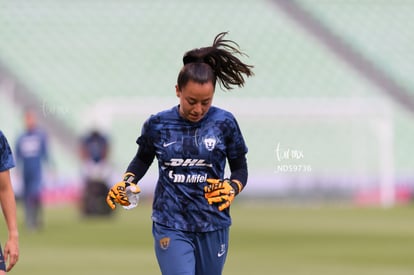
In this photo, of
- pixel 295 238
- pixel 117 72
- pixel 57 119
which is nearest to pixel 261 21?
pixel 117 72

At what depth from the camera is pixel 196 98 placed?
6254mm

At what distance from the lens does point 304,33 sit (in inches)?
1225

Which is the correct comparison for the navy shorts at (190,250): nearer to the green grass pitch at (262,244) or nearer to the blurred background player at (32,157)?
the green grass pitch at (262,244)

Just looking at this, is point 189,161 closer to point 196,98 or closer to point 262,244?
point 196,98

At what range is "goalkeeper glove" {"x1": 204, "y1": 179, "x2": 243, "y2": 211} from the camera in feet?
20.5

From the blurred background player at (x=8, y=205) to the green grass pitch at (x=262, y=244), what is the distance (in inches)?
224

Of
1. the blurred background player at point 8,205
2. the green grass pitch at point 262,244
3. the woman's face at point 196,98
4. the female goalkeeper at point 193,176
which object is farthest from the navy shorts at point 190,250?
the green grass pitch at point 262,244

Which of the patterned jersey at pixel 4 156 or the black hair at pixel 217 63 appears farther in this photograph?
the black hair at pixel 217 63

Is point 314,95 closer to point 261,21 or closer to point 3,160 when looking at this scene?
point 261,21

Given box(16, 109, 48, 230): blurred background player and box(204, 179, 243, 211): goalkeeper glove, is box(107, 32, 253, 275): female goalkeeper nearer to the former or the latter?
box(204, 179, 243, 211): goalkeeper glove

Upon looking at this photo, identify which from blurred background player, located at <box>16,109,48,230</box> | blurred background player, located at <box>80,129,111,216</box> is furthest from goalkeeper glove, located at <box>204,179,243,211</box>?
blurred background player, located at <box>80,129,111,216</box>

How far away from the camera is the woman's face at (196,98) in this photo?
624cm

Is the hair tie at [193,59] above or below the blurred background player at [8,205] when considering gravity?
above

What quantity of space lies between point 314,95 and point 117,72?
5417 mm
